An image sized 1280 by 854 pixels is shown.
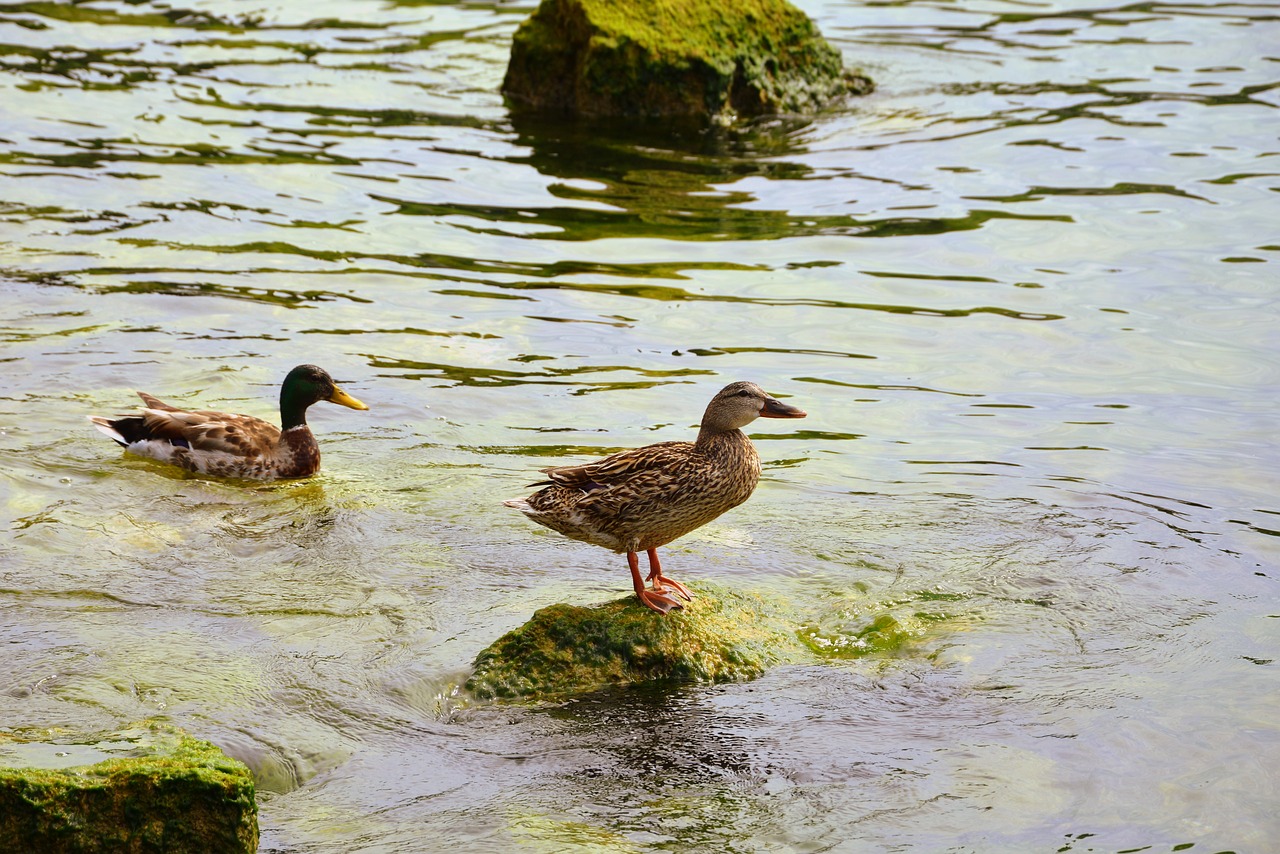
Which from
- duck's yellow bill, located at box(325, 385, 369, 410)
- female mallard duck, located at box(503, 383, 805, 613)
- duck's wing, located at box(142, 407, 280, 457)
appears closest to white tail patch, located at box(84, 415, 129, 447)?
duck's wing, located at box(142, 407, 280, 457)

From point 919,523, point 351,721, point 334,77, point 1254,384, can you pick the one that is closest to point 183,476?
point 351,721

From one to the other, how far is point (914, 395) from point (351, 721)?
18.9ft

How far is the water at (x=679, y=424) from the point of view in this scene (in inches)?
226

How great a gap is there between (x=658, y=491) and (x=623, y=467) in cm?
24

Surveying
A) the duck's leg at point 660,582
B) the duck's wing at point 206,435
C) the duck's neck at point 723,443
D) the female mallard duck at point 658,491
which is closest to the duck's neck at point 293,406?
the duck's wing at point 206,435

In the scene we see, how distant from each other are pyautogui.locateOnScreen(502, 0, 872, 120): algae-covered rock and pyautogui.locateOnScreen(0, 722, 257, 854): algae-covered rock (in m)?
13.4

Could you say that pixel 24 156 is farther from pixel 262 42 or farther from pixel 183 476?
pixel 183 476

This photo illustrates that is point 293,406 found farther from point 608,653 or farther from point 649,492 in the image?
point 608,653

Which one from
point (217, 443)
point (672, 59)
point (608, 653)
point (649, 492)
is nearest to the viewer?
point (608, 653)

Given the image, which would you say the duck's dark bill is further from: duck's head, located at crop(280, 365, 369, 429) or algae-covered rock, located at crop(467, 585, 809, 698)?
duck's head, located at crop(280, 365, 369, 429)

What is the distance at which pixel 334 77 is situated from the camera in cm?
1931

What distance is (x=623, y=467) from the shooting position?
21.5 feet

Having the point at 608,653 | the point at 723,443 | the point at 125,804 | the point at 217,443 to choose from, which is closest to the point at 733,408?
the point at 723,443

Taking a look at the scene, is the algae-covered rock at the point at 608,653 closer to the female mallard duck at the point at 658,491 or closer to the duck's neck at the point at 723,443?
the female mallard duck at the point at 658,491
